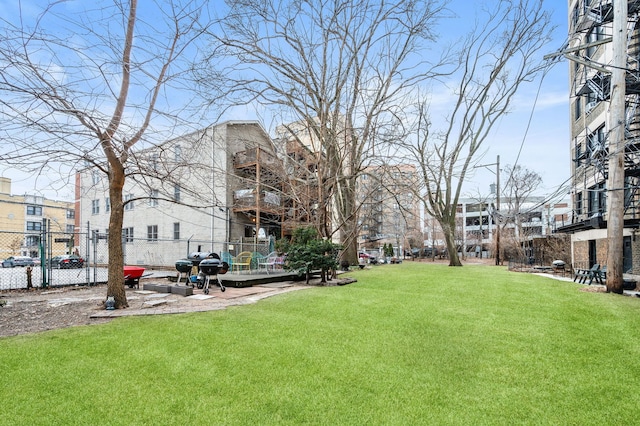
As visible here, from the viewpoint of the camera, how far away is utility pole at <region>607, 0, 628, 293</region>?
10205 millimetres

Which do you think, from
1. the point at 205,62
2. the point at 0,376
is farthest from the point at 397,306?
the point at 205,62

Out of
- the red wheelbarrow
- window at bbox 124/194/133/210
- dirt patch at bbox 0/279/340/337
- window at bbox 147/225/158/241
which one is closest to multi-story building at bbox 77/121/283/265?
window at bbox 147/225/158/241

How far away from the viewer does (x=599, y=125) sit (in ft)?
55.3

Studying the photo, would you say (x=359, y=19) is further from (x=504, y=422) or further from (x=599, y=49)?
(x=504, y=422)

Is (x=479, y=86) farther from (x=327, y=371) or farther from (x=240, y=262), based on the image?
(x=327, y=371)

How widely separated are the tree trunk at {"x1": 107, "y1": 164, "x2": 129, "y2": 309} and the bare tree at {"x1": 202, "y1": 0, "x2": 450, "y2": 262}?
6.53 meters

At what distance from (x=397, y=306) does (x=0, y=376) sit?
628cm

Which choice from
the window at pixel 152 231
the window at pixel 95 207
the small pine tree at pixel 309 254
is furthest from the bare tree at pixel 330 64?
the window at pixel 95 207

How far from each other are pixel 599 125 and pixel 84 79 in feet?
69.1

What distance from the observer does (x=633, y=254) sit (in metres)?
14.6

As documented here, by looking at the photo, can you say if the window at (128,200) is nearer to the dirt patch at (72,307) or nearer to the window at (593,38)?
the dirt patch at (72,307)

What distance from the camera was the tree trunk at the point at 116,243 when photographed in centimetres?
712

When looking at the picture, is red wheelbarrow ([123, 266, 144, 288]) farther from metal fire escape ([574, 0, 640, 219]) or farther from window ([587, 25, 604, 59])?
window ([587, 25, 604, 59])

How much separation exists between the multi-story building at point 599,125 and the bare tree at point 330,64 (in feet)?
20.3
